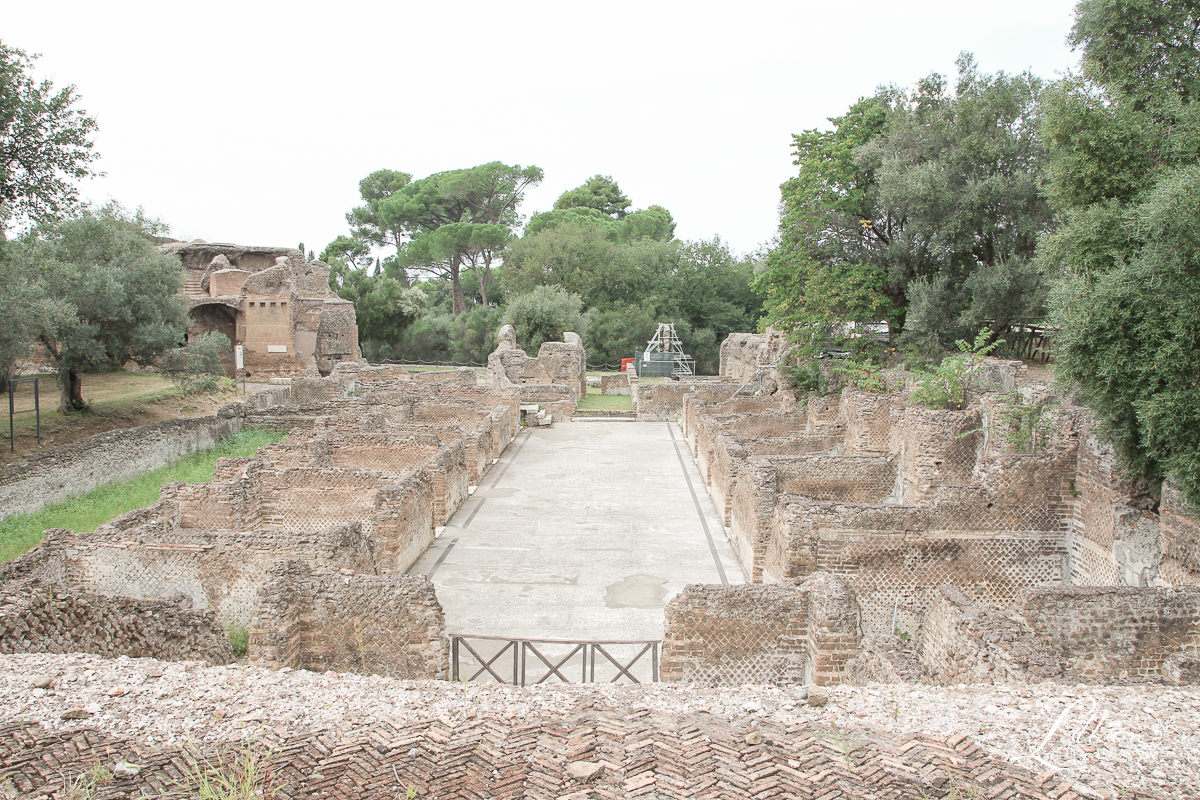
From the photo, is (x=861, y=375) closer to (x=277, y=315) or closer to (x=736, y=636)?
(x=736, y=636)

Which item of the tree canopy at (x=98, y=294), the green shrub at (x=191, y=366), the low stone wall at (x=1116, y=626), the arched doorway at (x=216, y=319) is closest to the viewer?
the low stone wall at (x=1116, y=626)

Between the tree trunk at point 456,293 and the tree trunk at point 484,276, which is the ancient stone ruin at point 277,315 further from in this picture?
the tree trunk at point 456,293

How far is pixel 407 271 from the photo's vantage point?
168 feet

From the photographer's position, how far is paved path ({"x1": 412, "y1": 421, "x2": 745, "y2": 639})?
877 centimetres

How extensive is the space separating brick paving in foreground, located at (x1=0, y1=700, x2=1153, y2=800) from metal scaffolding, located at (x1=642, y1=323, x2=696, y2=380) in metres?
31.0

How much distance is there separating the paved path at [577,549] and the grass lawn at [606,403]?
896 centimetres

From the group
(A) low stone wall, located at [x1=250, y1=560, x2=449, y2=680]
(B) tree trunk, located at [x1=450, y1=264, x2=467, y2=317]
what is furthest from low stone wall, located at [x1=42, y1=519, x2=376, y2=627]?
(B) tree trunk, located at [x1=450, y1=264, x2=467, y2=317]

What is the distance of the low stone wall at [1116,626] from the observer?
19.7 ft

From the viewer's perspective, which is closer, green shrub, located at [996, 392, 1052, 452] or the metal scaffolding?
green shrub, located at [996, 392, 1052, 452]

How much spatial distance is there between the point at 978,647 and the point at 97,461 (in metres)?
14.8

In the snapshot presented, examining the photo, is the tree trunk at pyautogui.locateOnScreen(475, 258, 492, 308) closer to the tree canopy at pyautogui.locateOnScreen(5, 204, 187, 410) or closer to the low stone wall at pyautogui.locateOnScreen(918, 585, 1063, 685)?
the tree canopy at pyautogui.locateOnScreen(5, 204, 187, 410)

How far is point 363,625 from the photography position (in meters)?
6.21

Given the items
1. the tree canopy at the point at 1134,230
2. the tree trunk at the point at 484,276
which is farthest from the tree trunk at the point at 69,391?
the tree trunk at the point at 484,276

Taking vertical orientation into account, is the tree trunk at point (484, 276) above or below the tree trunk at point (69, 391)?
above
